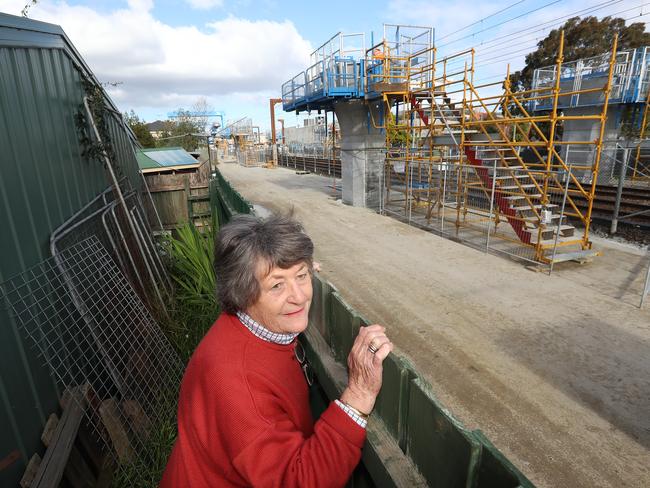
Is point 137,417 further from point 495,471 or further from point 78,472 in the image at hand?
point 495,471

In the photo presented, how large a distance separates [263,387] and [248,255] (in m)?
0.51

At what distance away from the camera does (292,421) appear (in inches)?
57.0

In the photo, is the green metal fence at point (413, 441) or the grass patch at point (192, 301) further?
the grass patch at point (192, 301)

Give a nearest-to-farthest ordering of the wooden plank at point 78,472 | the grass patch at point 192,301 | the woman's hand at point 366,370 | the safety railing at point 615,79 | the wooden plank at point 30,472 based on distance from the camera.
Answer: the woman's hand at point 366,370 < the wooden plank at point 30,472 < the wooden plank at point 78,472 < the grass patch at point 192,301 < the safety railing at point 615,79

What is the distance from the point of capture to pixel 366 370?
137 centimetres

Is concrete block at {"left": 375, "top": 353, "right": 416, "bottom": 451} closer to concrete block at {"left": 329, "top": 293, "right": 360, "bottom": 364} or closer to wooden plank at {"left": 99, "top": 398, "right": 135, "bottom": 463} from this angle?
concrete block at {"left": 329, "top": 293, "right": 360, "bottom": 364}

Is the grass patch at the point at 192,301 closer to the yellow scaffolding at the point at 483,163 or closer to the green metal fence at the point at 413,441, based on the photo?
the green metal fence at the point at 413,441

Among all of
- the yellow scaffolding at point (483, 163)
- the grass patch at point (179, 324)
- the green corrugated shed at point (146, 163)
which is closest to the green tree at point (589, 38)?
the yellow scaffolding at point (483, 163)

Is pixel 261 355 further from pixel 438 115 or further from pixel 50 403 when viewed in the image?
pixel 438 115

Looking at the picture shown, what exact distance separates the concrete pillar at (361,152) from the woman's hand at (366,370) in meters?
12.7

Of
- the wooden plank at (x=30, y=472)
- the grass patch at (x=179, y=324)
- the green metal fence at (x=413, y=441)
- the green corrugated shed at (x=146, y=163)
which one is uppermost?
the green corrugated shed at (x=146, y=163)

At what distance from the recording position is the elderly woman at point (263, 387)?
121cm

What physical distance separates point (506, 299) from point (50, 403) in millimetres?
6070

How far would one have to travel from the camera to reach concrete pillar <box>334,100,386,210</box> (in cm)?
1406
